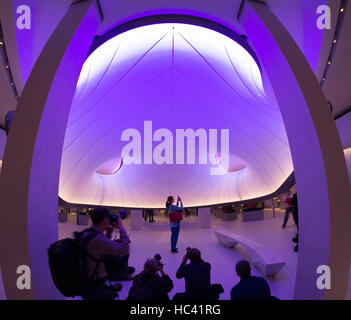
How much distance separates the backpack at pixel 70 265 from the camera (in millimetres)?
1823

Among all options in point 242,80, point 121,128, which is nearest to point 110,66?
point 121,128

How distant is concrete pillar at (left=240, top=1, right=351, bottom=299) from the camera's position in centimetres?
263

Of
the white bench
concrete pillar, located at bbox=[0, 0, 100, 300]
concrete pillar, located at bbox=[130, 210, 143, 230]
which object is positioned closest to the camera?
concrete pillar, located at bbox=[0, 0, 100, 300]

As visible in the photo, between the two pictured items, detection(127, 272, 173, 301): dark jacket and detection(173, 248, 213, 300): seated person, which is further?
detection(173, 248, 213, 300): seated person

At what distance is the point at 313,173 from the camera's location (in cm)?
295

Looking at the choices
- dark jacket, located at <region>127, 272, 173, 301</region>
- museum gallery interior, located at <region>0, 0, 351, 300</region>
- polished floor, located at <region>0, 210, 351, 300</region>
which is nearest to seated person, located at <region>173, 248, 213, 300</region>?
dark jacket, located at <region>127, 272, 173, 301</region>

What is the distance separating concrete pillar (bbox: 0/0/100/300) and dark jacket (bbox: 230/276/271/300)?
2.56 meters

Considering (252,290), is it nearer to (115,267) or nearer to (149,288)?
(149,288)

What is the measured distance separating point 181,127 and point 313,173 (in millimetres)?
9714

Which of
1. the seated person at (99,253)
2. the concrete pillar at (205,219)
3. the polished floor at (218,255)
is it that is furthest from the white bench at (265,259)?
the concrete pillar at (205,219)

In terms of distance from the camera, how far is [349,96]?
8.02 m

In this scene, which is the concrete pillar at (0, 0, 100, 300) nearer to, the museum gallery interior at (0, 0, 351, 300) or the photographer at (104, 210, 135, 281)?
the museum gallery interior at (0, 0, 351, 300)

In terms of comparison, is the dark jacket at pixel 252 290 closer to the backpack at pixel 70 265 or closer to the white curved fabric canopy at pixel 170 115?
A: the backpack at pixel 70 265

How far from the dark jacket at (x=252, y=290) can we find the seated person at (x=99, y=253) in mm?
1289
